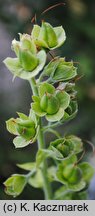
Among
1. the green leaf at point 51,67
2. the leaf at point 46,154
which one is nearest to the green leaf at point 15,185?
the leaf at point 46,154

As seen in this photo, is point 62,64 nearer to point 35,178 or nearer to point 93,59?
point 35,178

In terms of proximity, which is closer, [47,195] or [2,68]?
[47,195]

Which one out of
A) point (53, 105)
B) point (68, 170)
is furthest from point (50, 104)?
point (68, 170)

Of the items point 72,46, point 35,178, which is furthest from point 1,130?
point 35,178

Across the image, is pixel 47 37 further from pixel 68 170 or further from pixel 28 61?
pixel 68 170

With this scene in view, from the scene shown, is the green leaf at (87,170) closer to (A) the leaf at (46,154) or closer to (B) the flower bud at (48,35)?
(A) the leaf at (46,154)

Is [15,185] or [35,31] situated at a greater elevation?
[35,31]
